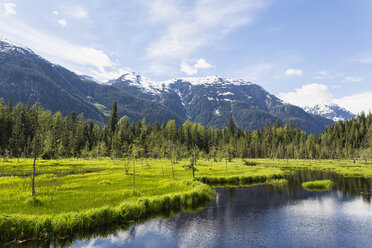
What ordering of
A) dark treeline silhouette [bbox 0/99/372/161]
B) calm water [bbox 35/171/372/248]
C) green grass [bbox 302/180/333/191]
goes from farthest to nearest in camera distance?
dark treeline silhouette [bbox 0/99/372/161], green grass [bbox 302/180/333/191], calm water [bbox 35/171/372/248]

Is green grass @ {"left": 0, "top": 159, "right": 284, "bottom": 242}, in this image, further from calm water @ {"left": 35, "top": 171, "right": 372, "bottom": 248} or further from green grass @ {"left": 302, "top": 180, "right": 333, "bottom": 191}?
green grass @ {"left": 302, "top": 180, "right": 333, "bottom": 191}

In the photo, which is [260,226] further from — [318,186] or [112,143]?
[112,143]

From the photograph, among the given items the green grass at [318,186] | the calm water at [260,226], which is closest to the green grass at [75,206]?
the calm water at [260,226]

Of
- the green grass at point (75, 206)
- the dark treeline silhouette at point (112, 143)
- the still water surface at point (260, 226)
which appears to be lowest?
the still water surface at point (260, 226)

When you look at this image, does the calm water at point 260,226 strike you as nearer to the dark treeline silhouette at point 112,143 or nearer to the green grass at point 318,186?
the green grass at point 318,186

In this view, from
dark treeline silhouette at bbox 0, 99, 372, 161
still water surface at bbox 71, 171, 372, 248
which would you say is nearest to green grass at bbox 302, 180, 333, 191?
still water surface at bbox 71, 171, 372, 248

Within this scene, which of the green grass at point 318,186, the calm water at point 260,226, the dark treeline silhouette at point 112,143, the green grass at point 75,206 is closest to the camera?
the green grass at point 75,206

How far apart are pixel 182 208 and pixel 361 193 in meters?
42.9

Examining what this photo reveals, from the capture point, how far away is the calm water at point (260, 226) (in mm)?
24031

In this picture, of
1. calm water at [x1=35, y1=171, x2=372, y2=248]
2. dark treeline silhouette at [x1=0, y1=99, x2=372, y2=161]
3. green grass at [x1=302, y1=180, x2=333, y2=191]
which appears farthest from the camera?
dark treeline silhouette at [x1=0, y1=99, x2=372, y2=161]

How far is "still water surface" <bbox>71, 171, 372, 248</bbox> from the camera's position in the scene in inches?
946

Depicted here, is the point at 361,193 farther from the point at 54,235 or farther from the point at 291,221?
the point at 54,235

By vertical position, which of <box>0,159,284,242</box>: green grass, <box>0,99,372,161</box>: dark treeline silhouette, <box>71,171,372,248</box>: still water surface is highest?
<box>0,99,372,161</box>: dark treeline silhouette

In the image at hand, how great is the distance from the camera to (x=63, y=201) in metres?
30.6
